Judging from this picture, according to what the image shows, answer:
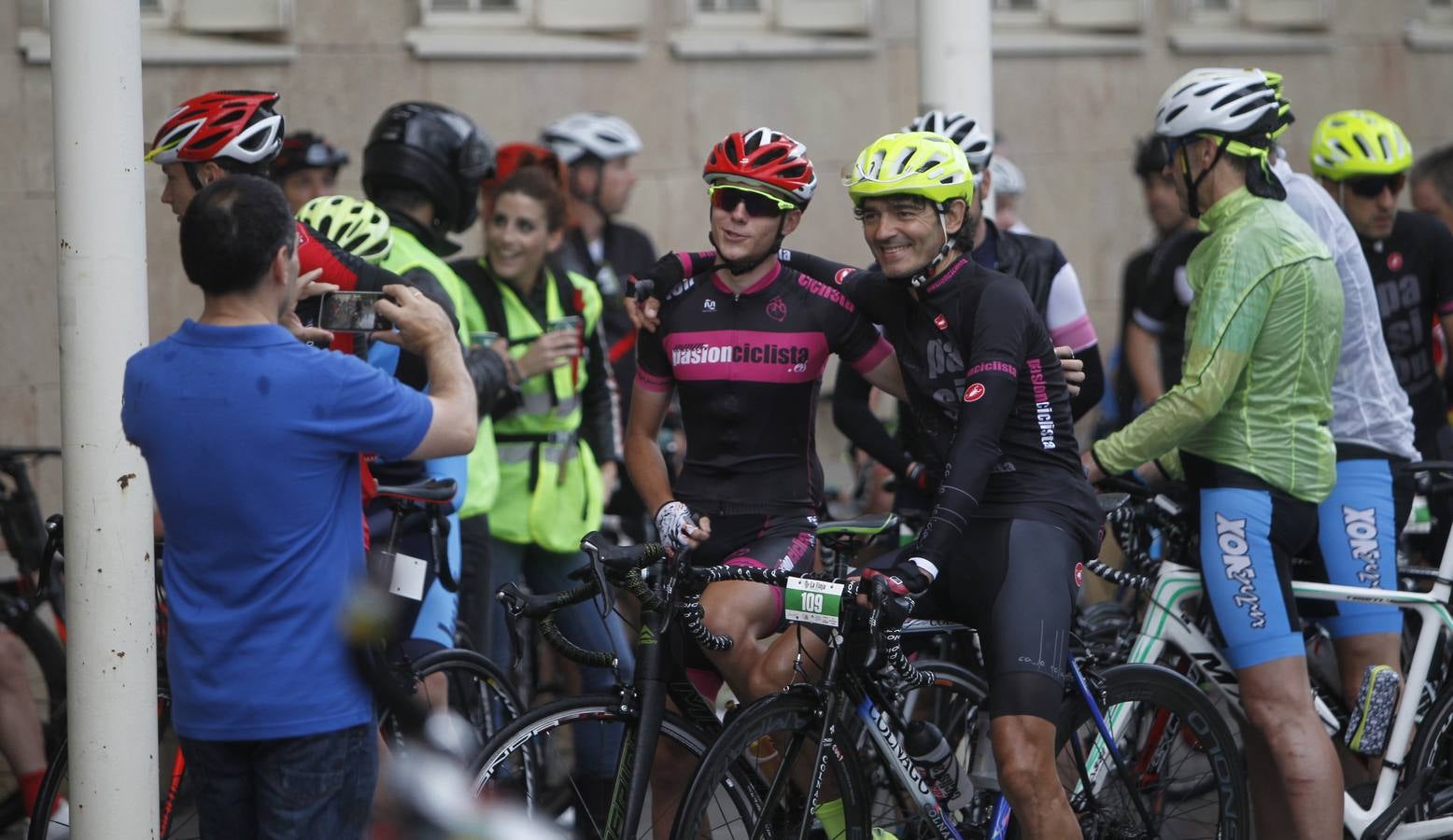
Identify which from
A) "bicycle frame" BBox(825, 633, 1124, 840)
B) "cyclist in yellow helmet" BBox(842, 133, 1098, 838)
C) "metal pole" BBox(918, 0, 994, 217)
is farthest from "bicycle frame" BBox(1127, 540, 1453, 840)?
"metal pole" BBox(918, 0, 994, 217)

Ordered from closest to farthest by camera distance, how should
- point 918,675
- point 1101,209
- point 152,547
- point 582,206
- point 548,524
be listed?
point 152,547
point 918,675
point 548,524
point 582,206
point 1101,209

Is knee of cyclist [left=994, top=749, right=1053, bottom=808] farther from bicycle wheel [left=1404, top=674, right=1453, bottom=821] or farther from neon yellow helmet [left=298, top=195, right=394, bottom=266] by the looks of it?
neon yellow helmet [left=298, top=195, right=394, bottom=266]

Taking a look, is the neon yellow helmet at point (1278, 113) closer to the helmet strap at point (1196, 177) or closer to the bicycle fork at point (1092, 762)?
the helmet strap at point (1196, 177)

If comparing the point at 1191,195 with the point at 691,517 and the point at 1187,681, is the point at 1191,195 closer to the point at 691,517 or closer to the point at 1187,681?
the point at 1187,681

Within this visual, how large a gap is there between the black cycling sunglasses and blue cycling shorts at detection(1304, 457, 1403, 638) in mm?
1284

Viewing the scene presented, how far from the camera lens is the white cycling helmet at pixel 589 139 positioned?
342 inches

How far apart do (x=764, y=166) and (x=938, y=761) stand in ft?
5.43

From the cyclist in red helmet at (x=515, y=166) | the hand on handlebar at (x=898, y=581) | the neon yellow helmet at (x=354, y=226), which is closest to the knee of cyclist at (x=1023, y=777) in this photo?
the hand on handlebar at (x=898, y=581)

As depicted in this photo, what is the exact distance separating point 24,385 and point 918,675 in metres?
6.32

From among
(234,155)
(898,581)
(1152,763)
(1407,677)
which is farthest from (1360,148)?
(234,155)

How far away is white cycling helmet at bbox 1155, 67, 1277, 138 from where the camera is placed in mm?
5262

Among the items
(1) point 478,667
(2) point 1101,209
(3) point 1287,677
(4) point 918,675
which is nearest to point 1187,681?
(3) point 1287,677

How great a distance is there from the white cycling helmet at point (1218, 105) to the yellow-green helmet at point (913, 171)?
2.77 feet

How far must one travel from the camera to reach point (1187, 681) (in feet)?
→ 16.9
